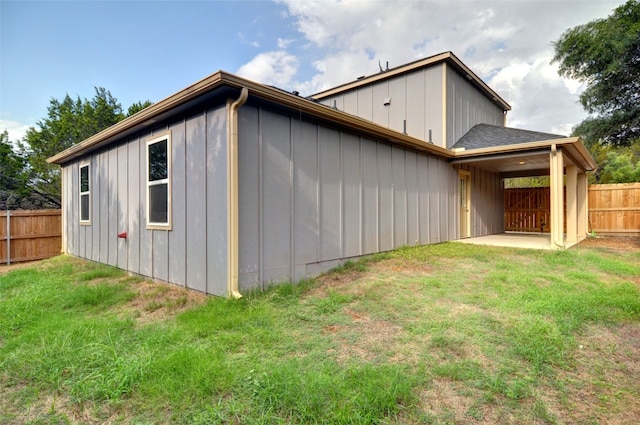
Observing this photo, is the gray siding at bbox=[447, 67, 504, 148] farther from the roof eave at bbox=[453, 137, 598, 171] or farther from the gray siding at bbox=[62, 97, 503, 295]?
the gray siding at bbox=[62, 97, 503, 295]

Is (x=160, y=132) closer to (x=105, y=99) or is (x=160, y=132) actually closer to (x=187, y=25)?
(x=187, y=25)

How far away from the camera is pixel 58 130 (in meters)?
14.4

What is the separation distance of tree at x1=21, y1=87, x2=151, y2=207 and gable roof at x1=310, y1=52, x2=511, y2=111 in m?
11.2

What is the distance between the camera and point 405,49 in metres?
12.1

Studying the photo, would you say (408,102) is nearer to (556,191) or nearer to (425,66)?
(425,66)

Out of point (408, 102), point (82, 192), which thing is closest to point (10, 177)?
point (82, 192)

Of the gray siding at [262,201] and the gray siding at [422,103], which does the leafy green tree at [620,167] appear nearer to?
the gray siding at [422,103]

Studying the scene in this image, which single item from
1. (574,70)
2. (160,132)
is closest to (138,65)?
(160,132)

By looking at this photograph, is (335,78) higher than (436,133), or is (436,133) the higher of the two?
(335,78)

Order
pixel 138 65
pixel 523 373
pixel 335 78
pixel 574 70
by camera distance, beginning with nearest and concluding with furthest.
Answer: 1. pixel 523 373
2. pixel 138 65
3. pixel 574 70
4. pixel 335 78

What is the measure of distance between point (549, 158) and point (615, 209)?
5.50m

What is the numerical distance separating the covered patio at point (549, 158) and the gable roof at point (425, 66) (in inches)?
65.7

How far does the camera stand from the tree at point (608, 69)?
12.0m

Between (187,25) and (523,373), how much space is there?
9404 mm
